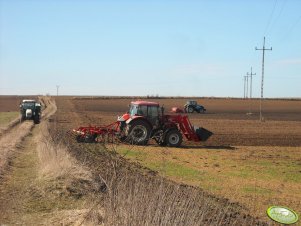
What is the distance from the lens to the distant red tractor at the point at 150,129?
24.2 m

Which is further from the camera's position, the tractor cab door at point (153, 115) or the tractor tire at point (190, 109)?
the tractor tire at point (190, 109)

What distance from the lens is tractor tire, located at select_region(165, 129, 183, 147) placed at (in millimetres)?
24359

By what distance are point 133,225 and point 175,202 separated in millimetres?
778

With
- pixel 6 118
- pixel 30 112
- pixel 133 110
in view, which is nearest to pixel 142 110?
pixel 133 110

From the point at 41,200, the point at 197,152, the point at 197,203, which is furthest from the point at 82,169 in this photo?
the point at 197,152

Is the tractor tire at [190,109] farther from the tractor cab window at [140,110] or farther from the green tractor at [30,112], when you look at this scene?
the tractor cab window at [140,110]

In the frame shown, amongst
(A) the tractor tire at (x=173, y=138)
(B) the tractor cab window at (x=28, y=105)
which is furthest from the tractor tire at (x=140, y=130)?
(B) the tractor cab window at (x=28, y=105)

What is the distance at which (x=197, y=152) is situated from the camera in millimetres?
22562

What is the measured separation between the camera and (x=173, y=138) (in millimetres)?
24438

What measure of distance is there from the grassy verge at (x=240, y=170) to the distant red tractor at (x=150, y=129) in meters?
0.83

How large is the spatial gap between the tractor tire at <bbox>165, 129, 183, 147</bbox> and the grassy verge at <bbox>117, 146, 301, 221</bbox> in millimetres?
857

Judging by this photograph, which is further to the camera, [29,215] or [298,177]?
[298,177]

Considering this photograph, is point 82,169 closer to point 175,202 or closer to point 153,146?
point 175,202

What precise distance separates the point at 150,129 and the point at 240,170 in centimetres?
806
